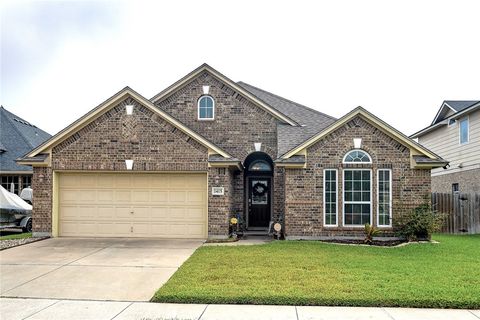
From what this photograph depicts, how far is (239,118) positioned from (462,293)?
11.2 m

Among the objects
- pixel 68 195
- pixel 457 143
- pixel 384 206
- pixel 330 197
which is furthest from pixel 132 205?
pixel 457 143

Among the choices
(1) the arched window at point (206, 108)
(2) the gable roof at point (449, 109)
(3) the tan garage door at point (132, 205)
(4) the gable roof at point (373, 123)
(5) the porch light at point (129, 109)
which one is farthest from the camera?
(2) the gable roof at point (449, 109)

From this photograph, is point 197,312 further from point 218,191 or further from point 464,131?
point 464,131

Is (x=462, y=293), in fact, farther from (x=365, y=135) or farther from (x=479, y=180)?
(x=479, y=180)

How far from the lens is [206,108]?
16.9 m

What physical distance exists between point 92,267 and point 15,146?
16950 millimetres

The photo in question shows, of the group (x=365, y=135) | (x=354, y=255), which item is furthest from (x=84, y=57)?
(x=354, y=255)

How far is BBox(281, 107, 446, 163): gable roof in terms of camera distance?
13605 mm

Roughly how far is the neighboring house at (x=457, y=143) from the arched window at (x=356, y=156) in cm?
560

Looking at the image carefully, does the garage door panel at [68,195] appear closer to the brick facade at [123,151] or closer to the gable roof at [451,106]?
the brick facade at [123,151]

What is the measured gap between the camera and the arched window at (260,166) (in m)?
17.3

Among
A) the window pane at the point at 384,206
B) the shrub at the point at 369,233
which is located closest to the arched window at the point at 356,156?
the window pane at the point at 384,206

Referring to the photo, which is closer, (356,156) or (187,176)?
(356,156)

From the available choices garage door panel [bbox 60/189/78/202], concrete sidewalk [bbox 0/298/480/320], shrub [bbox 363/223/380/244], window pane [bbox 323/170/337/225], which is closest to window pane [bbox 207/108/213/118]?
window pane [bbox 323/170/337/225]
